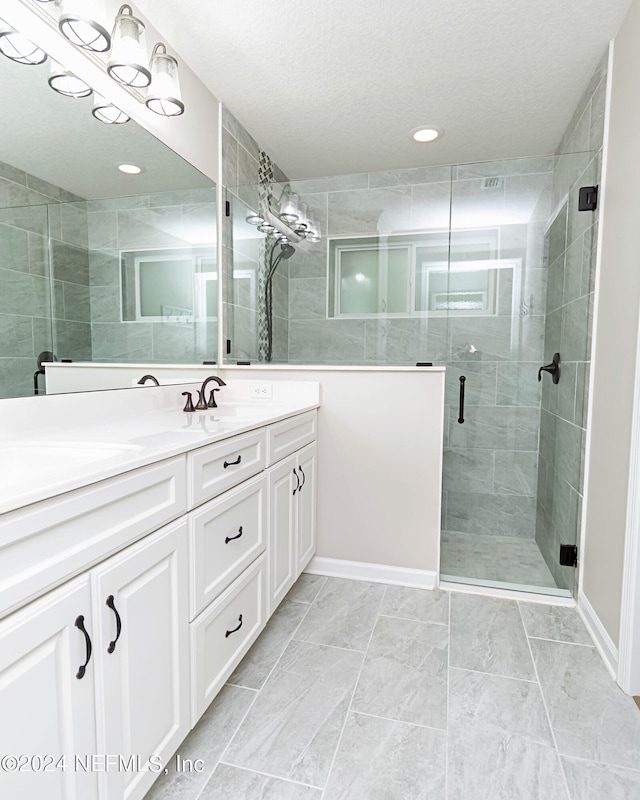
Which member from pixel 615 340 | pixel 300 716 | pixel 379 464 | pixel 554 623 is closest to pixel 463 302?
pixel 615 340

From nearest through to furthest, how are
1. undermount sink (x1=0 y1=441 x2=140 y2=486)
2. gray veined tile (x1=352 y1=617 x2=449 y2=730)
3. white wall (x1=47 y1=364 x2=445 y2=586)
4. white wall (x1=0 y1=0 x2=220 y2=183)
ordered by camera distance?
undermount sink (x1=0 y1=441 x2=140 y2=486)
white wall (x1=0 y1=0 x2=220 y2=183)
gray veined tile (x1=352 y1=617 x2=449 y2=730)
white wall (x1=47 y1=364 x2=445 y2=586)

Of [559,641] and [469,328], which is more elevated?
[469,328]

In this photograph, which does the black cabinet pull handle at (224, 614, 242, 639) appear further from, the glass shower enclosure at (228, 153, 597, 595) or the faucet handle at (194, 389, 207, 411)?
the glass shower enclosure at (228, 153, 597, 595)

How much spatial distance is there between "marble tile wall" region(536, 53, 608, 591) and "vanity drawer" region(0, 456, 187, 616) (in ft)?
6.06

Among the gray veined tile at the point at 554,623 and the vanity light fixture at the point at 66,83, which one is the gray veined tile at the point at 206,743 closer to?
the gray veined tile at the point at 554,623

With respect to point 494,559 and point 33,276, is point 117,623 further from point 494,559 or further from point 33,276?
point 494,559

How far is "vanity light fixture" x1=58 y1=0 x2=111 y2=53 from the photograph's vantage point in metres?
1.37

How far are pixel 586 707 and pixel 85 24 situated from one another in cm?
273

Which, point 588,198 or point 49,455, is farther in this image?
point 588,198

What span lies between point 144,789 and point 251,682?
57 cm

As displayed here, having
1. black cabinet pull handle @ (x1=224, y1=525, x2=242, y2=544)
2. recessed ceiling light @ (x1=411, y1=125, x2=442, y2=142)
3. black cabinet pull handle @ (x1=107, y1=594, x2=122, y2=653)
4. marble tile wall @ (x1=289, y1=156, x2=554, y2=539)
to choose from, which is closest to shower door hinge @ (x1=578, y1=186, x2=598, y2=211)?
marble tile wall @ (x1=289, y1=156, x2=554, y2=539)

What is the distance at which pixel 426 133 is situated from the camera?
2598mm

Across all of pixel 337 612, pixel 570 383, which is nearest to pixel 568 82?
pixel 570 383

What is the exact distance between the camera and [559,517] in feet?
7.76
